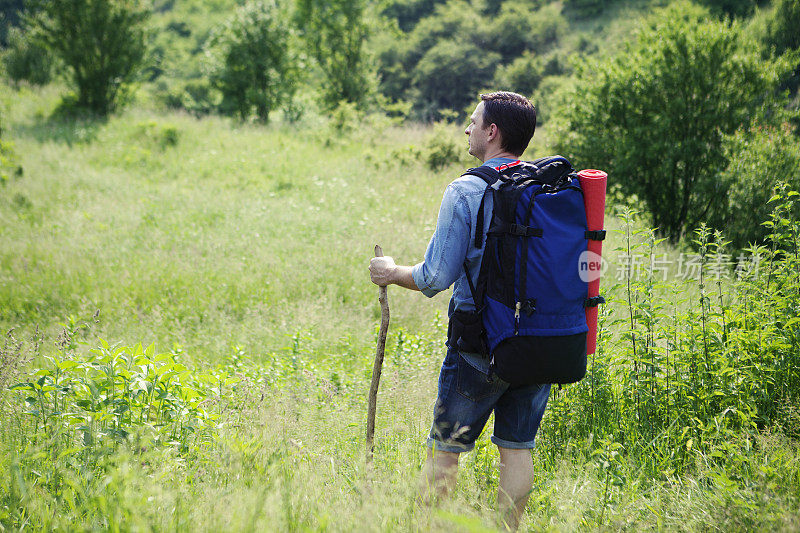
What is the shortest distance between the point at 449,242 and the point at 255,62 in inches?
753

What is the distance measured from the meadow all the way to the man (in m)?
0.18

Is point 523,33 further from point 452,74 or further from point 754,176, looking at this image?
point 754,176

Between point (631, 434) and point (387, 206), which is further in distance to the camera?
point (387, 206)

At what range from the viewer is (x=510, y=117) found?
224cm

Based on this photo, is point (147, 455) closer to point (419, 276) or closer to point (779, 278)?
point (419, 276)

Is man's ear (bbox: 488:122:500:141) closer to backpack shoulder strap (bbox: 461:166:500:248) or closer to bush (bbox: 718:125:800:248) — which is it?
backpack shoulder strap (bbox: 461:166:500:248)

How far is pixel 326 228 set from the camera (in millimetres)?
8461

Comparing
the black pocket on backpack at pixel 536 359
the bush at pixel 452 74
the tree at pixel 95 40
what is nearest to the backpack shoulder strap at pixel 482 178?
the black pocket on backpack at pixel 536 359

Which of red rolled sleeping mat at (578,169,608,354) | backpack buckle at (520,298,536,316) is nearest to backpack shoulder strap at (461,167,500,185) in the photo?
red rolled sleeping mat at (578,169,608,354)

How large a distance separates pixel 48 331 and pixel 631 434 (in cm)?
573

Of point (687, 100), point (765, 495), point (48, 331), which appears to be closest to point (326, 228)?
point (48, 331)

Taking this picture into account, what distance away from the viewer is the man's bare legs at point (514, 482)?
2.27 meters

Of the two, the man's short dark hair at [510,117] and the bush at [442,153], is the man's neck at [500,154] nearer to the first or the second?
the man's short dark hair at [510,117]

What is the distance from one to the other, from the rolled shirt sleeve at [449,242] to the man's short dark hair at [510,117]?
A: 0.35 m
